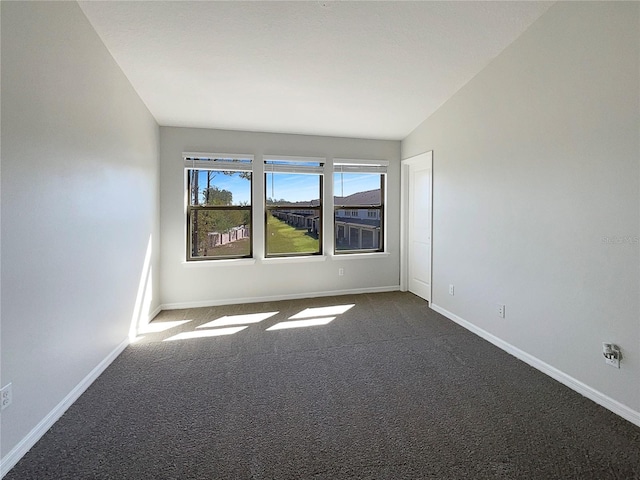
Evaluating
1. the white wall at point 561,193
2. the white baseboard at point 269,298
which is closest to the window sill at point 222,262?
the white baseboard at point 269,298

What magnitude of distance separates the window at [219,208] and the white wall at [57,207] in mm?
1289

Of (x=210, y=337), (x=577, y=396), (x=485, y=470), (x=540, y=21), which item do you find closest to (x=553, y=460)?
(x=485, y=470)

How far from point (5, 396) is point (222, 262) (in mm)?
2703

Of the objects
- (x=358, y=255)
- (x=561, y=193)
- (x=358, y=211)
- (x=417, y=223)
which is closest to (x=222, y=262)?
(x=358, y=255)

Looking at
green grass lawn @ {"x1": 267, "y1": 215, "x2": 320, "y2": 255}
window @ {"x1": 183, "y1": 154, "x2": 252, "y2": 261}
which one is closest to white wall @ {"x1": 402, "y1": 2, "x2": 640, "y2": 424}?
green grass lawn @ {"x1": 267, "y1": 215, "x2": 320, "y2": 255}

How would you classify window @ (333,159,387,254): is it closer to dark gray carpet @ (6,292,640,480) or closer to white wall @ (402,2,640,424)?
white wall @ (402,2,640,424)

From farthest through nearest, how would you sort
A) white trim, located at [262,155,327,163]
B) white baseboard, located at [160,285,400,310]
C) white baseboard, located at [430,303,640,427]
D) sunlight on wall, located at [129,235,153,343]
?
white trim, located at [262,155,327,163] → white baseboard, located at [160,285,400,310] → sunlight on wall, located at [129,235,153,343] → white baseboard, located at [430,303,640,427]

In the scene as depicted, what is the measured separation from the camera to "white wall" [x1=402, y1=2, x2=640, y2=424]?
1844 millimetres

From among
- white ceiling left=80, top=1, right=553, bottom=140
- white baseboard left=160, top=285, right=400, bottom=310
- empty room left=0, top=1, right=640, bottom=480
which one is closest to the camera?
empty room left=0, top=1, right=640, bottom=480

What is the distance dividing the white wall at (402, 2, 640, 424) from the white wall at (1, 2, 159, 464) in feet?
11.1

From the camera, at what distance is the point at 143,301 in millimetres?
3299

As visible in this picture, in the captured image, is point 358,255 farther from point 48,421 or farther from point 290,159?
point 48,421

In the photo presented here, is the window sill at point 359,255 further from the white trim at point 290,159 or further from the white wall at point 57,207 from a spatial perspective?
the white wall at point 57,207

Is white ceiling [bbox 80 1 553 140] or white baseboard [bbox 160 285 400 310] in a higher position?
white ceiling [bbox 80 1 553 140]
